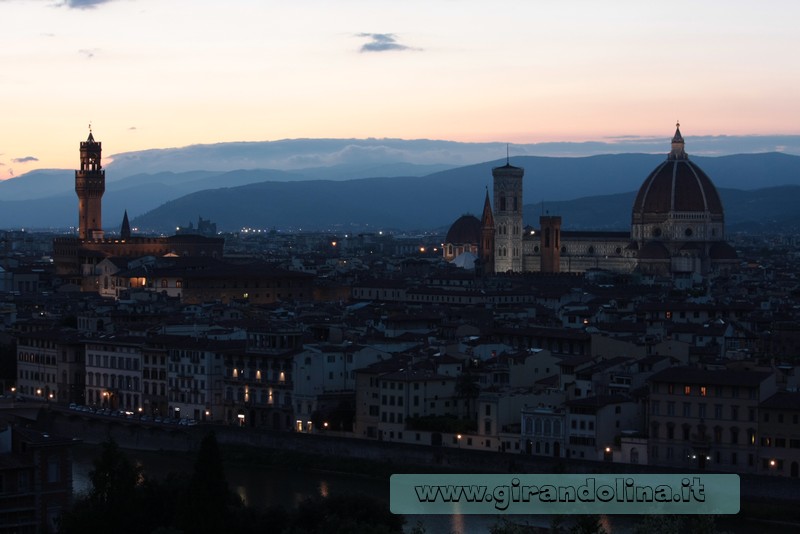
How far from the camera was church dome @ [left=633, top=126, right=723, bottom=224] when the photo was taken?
10694 cm

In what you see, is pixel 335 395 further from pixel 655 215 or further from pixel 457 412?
pixel 655 215

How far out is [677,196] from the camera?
4225 inches

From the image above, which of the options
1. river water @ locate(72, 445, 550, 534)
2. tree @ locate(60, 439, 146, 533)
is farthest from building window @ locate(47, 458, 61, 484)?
river water @ locate(72, 445, 550, 534)

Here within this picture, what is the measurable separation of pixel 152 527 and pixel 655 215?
8290 cm

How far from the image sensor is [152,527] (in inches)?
1072

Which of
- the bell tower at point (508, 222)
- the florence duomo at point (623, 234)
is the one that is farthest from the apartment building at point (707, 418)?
the bell tower at point (508, 222)

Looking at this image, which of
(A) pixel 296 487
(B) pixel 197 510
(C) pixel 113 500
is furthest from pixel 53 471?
(A) pixel 296 487

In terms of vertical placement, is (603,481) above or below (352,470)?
above

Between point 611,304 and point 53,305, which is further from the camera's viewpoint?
point 53,305

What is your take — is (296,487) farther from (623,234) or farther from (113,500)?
(623,234)

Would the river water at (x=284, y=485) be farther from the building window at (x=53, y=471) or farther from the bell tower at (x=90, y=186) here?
the bell tower at (x=90, y=186)

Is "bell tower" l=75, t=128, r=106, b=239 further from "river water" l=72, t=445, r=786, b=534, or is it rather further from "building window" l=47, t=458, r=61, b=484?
"building window" l=47, t=458, r=61, b=484

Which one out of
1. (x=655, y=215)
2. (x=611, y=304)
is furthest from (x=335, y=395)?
(x=655, y=215)

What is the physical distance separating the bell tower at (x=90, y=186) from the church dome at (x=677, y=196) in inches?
1231
